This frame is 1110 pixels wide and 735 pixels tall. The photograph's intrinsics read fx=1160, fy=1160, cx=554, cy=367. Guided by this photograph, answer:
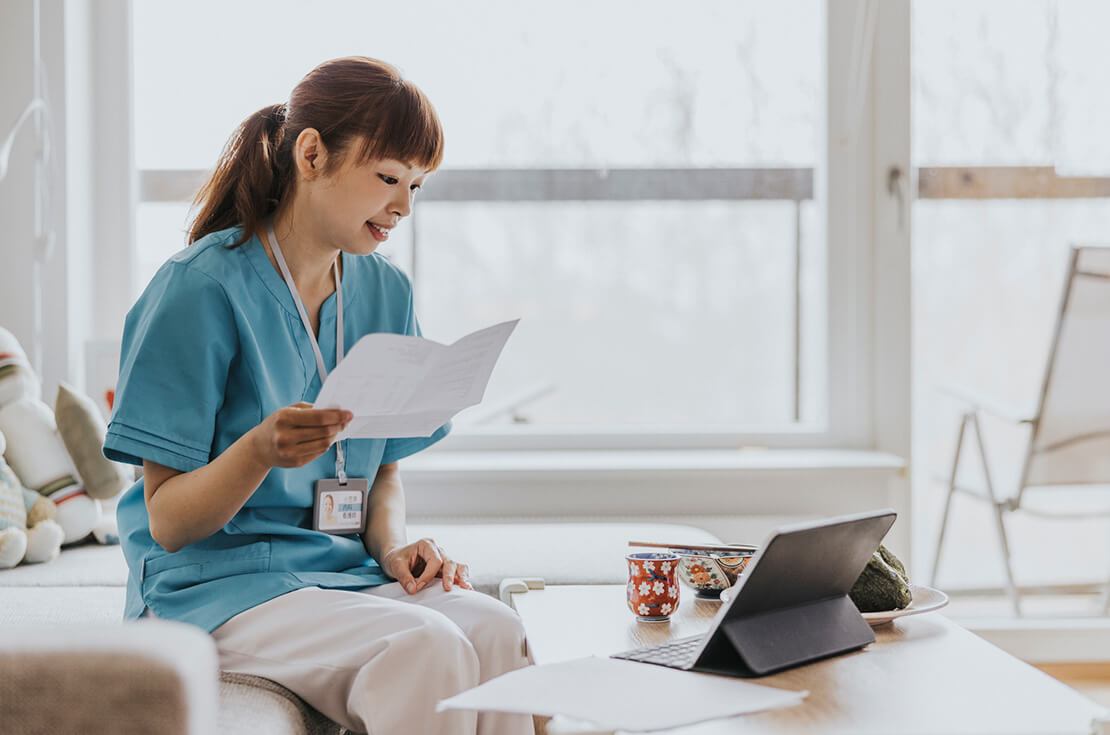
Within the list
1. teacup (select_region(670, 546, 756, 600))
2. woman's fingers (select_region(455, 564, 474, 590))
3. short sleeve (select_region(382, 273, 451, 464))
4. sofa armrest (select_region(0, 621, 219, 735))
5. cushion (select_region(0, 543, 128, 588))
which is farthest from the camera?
cushion (select_region(0, 543, 128, 588))

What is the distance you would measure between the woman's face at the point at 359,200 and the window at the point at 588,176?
1.35 metres

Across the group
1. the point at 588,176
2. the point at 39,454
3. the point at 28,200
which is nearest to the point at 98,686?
the point at 39,454

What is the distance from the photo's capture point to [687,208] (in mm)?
2949

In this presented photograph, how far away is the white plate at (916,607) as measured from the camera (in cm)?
130

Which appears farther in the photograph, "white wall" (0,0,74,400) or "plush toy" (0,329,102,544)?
"white wall" (0,0,74,400)

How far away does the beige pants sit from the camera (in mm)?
1287

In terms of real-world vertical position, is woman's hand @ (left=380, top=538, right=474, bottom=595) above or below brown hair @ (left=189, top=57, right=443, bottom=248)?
below

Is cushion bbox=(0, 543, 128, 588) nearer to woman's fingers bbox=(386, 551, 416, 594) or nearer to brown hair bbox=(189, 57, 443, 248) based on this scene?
woman's fingers bbox=(386, 551, 416, 594)

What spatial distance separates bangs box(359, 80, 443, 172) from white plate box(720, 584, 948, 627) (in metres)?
0.70

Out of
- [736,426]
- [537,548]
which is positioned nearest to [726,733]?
[537,548]

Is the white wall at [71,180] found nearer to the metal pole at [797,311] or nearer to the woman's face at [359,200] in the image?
the woman's face at [359,200]

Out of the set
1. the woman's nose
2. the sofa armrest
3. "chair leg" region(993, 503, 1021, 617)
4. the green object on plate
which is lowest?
"chair leg" region(993, 503, 1021, 617)

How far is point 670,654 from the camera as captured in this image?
1.17 meters

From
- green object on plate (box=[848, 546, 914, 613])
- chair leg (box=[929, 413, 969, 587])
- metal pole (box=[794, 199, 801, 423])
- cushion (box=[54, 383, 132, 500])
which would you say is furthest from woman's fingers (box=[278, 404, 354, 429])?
chair leg (box=[929, 413, 969, 587])
